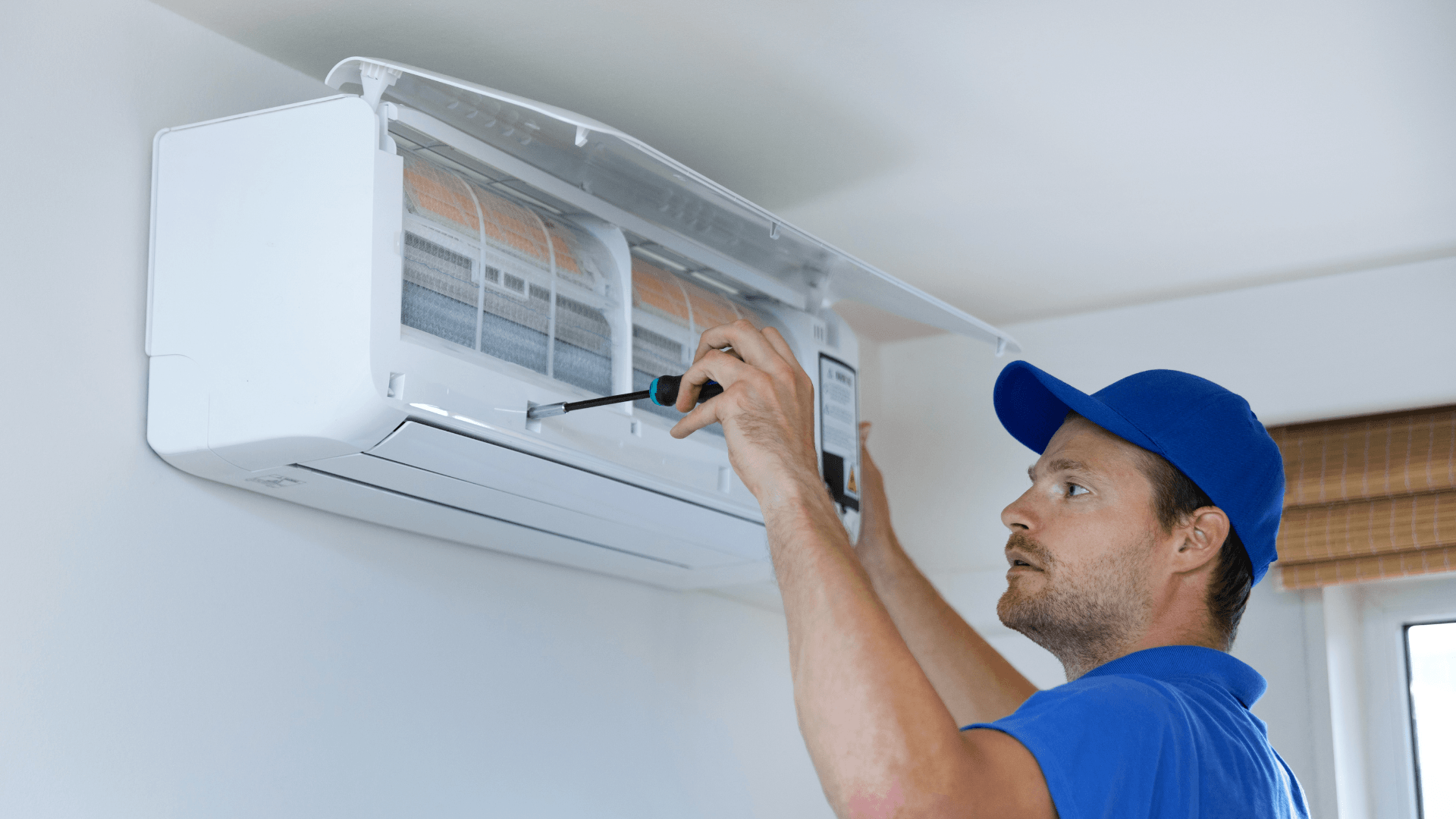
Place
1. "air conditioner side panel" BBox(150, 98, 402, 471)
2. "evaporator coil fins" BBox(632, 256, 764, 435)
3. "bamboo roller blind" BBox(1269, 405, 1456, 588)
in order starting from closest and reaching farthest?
"air conditioner side panel" BBox(150, 98, 402, 471), "evaporator coil fins" BBox(632, 256, 764, 435), "bamboo roller blind" BBox(1269, 405, 1456, 588)

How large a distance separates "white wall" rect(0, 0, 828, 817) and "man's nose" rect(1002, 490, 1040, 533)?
2.68ft

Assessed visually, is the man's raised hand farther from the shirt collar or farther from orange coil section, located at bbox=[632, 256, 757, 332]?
orange coil section, located at bbox=[632, 256, 757, 332]

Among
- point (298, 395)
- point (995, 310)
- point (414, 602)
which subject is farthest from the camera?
point (995, 310)

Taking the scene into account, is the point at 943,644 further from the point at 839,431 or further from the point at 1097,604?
the point at 1097,604

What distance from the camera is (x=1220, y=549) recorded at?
1.15 meters

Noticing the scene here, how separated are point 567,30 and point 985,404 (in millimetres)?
1414

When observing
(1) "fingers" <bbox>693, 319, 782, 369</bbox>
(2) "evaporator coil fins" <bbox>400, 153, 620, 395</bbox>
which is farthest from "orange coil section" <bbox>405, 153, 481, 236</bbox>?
(1) "fingers" <bbox>693, 319, 782, 369</bbox>

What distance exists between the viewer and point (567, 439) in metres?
1.44

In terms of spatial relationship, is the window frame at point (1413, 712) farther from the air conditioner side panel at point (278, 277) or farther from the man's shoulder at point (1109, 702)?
the air conditioner side panel at point (278, 277)

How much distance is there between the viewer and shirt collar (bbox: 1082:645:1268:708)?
1.09 meters

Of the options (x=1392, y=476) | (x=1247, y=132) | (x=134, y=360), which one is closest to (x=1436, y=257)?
(x=1392, y=476)

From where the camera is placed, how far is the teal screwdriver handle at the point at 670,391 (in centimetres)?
114

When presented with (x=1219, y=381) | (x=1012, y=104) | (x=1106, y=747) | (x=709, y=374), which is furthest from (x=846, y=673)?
(x=1219, y=381)

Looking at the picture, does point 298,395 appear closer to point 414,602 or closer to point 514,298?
point 514,298
